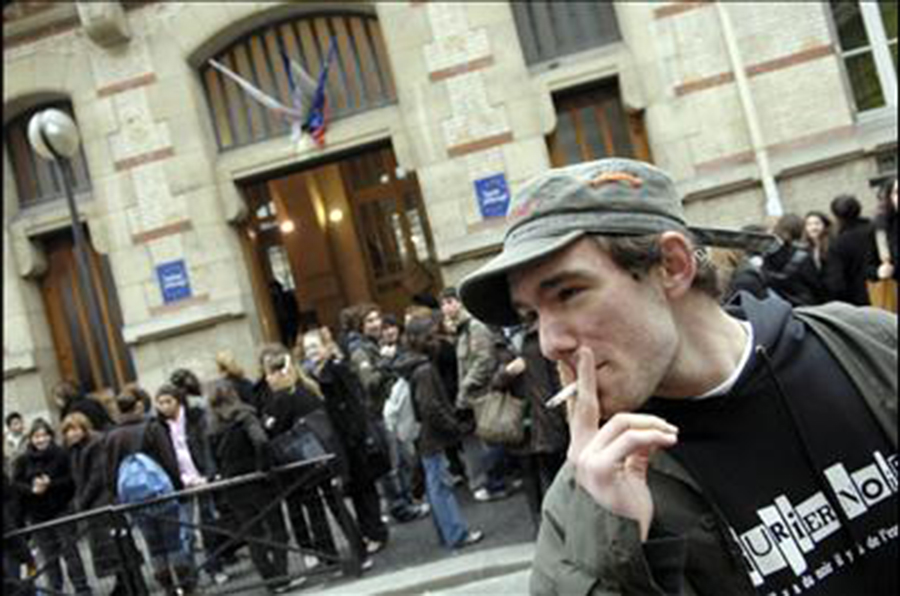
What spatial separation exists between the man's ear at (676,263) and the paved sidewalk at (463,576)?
5.16 metres

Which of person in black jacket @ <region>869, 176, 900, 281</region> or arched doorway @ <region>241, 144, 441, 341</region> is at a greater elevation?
arched doorway @ <region>241, 144, 441, 341</region>

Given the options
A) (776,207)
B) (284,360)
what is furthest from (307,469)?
(776,207)

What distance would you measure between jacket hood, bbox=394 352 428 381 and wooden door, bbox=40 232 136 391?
23.0 feet

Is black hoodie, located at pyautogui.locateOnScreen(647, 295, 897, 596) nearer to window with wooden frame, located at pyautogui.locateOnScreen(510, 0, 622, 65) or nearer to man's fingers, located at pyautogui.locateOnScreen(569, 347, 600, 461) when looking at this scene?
man's fingers, located at pyautogui.locateOnScreen(569, 347, 600, 461)

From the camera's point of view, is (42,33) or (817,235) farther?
(42,33)

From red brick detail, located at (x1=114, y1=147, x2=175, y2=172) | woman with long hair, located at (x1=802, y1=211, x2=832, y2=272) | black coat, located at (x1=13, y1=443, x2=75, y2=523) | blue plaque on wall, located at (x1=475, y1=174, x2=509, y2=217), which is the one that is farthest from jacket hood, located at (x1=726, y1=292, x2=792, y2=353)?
red brick detail, located at (x1=114, y1=147, x2=175, y2=172)

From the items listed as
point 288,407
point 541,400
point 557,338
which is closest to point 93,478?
point 288,407

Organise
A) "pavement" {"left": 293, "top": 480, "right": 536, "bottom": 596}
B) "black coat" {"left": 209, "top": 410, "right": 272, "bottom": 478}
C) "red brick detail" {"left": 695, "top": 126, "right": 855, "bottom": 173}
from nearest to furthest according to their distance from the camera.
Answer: "pavement" {"left": 293, "top": 480, "right": 536, "bottom": 596}, "black coat" {"left": 209, "top": 410, "right": 272, "bottom": 478}, "red brick detail" {"left": 695, "top": 126, "right": 855, "bottom": 173}

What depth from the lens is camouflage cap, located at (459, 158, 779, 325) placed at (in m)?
1.49

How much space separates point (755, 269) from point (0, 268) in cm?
1071

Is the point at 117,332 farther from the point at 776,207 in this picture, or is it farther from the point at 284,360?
the point at 776,207

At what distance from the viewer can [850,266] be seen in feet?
25.4

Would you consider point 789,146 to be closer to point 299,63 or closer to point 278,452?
point 299,63

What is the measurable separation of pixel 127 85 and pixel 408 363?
285 inches
